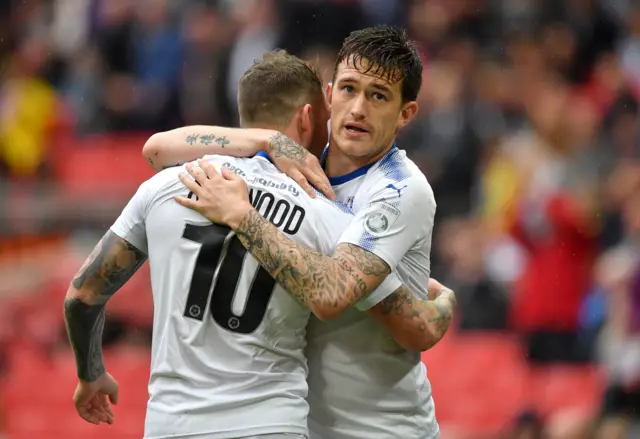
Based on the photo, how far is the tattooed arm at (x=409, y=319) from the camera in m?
3.83

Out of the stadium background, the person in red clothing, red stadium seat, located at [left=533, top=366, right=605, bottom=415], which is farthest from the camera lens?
the person in red clothing

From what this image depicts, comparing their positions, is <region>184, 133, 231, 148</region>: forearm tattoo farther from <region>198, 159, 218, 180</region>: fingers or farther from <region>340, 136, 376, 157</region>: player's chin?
<region>340, 136, 376, 157</region>: player's chin

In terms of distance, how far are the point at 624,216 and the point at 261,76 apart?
5056 millimetres

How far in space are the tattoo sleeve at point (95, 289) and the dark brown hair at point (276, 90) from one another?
1.99 feet

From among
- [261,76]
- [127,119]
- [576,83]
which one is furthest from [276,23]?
[261,76]

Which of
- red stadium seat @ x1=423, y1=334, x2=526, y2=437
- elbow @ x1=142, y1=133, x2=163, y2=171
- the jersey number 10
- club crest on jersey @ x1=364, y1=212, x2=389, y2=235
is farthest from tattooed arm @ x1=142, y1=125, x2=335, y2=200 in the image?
red stadium seat @ x1=423, y1=334, x2=526, y2=437

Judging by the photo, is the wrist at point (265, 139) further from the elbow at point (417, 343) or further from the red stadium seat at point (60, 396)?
the red stadium seat at point (60, 396)

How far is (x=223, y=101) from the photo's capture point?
11125 millimetres

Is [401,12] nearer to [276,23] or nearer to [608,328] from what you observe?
[276,23]

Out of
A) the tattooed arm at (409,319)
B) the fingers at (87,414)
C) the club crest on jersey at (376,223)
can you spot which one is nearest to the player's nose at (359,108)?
the club crest on jersey at (376,223)

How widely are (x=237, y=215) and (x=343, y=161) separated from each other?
56 centimetres

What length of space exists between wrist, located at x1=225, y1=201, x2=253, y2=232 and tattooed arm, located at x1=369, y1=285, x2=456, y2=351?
0.53 meters

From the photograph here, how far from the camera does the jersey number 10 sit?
367cm

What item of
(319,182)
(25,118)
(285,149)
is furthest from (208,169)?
(25,118)
